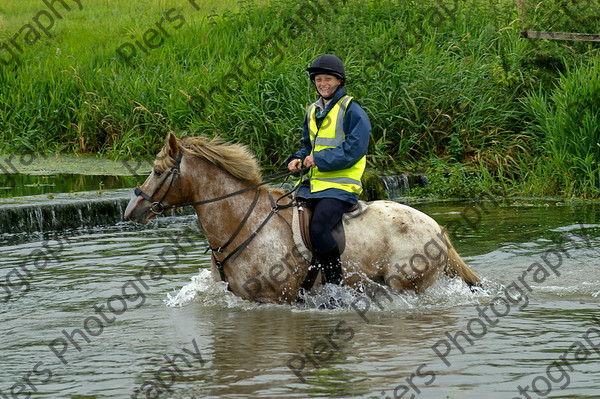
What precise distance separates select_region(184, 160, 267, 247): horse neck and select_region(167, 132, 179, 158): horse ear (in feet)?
0.63

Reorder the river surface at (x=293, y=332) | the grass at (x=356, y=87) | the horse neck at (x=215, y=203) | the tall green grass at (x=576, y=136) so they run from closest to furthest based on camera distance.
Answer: the river surface at (x=293, y=332) → the horse neck at (x=215, y=203) → the tall green grass at (x=576, y=136) → the grass at (x=356, y=87)

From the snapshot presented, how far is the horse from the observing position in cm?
723

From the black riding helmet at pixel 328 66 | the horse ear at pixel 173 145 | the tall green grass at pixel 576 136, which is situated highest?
the black riding helmet at pixel 328 66

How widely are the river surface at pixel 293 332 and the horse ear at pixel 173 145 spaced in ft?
3.89

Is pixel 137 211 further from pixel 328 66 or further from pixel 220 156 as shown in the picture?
pixel 328 66

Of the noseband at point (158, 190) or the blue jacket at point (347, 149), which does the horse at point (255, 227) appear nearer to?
the noseband at point (158, 190)

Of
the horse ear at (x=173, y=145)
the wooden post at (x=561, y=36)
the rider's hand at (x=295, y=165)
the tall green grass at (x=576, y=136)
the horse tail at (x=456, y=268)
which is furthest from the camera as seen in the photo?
the wooden post at (x=561, y=36)

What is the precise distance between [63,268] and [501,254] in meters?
4.56

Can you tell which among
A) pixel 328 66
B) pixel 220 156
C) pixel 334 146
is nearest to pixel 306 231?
pixel 334 146

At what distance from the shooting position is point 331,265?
7.26m

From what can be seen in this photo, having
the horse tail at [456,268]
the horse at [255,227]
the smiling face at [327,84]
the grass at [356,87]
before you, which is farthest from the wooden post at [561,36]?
the smiling face at [327,84]

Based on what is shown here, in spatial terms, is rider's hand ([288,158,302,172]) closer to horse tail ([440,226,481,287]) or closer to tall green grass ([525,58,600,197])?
horse tail ([440,226,481,287])

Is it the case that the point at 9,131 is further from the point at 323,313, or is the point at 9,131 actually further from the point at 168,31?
the point at 323,313

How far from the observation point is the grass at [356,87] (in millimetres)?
14500
